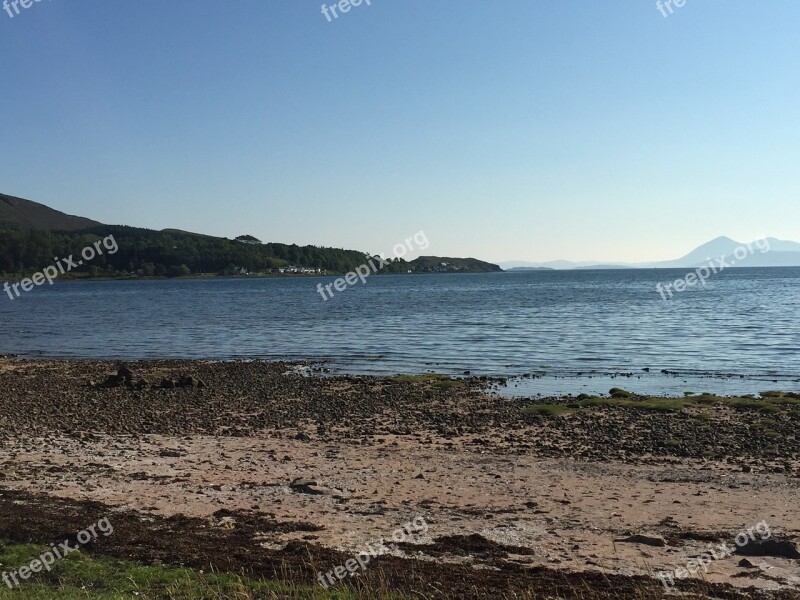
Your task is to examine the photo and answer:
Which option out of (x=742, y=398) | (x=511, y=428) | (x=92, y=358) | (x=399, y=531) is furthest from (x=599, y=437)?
(x=92, y=358)

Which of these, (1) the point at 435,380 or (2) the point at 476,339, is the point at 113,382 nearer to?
(1) the point at 435,380

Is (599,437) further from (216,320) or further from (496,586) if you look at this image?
(216,320)

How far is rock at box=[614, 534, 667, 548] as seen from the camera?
11.4 metres

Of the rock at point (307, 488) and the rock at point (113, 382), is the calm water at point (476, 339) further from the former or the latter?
the rock at point (307, 488)

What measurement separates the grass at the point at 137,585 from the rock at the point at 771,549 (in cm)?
568

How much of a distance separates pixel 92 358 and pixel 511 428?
100 ft

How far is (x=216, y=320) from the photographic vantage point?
239 feet

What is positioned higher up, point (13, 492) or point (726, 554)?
point (13, 492)

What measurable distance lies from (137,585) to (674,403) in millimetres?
20415

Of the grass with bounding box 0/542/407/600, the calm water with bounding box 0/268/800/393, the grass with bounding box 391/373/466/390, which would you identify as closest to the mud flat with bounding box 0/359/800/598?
the grass with bounding box 0/542/407/600

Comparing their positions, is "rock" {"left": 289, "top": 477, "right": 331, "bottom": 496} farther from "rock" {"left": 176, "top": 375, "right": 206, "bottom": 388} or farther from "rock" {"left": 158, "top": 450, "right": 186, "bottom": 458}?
"rock" {"left": 176, "top": 375, "right": 206, "bottom": 388}

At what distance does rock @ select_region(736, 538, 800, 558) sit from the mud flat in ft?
0.14

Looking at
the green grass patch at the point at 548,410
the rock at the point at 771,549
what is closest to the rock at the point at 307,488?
the rock at the point at 771,549

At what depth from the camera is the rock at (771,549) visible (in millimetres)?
10758
